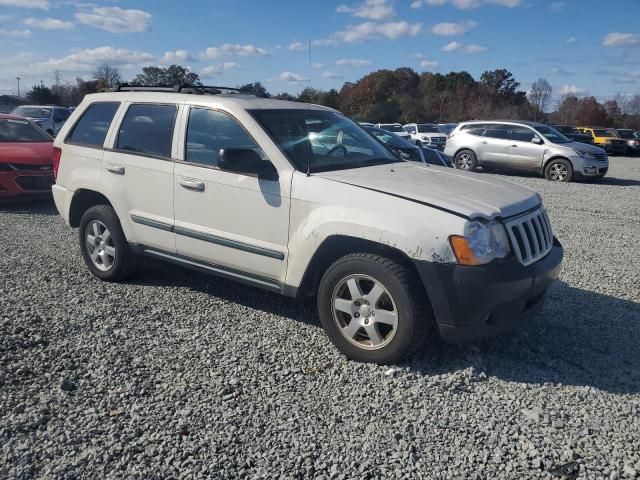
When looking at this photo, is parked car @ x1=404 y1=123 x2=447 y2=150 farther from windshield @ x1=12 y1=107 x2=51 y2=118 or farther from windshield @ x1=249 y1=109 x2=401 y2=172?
windshield @ x1=249 y1=109 x2=401 y2=172

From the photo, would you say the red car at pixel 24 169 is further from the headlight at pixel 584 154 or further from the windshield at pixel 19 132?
the headlight at pixel 584 154

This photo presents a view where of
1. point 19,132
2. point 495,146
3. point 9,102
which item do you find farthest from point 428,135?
point 9,102

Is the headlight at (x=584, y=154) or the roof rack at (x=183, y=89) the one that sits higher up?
the roof rack at (x=183, y=89)

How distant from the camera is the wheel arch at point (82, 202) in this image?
5629 mm

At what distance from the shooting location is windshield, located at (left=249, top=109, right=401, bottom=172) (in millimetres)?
4375

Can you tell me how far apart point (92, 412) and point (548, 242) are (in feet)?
11.0

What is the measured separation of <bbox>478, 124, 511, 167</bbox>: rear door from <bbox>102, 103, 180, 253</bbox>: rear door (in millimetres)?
14366

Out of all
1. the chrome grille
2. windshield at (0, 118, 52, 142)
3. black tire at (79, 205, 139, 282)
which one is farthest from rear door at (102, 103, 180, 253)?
windshield at (0, 118, 52, 142)

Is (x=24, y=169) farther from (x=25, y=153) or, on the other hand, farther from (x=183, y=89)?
(x=183, y=89)

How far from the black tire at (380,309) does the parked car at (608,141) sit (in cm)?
2990

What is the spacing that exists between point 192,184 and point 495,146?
48.6 feet

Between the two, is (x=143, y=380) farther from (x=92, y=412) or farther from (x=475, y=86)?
A: (x=475, y=86)

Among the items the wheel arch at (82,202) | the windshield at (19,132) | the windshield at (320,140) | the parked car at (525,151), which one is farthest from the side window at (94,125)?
the parked car at (525,151)

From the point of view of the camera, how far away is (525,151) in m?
17.0
